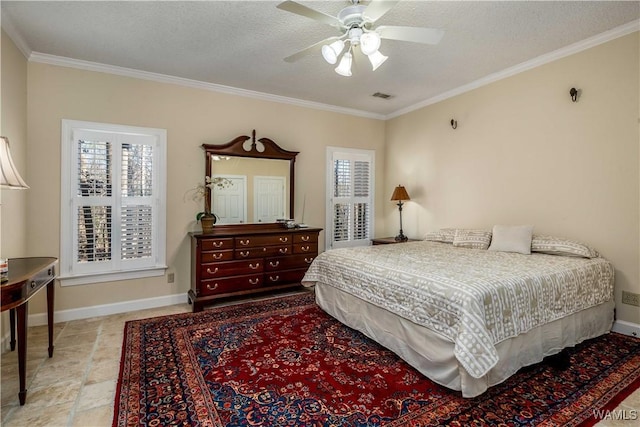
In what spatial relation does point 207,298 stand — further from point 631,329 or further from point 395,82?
point 631,329

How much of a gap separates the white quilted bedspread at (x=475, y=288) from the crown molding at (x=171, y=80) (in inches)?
100

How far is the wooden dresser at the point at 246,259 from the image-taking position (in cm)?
358

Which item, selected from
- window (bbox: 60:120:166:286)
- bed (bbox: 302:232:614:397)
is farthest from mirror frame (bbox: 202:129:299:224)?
bed (bbox: 302:232:614:397)

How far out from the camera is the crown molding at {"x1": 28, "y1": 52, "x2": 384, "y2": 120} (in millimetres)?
3268

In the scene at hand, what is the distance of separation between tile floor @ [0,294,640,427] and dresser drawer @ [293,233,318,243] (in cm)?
212

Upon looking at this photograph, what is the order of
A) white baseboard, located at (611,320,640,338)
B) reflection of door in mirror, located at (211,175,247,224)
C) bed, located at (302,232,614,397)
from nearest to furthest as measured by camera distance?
1. bed, located at (302,232,614,397)
2. white baseboard, located at (611,320,640,338)
3. reflection of door in mirror, located at (211,175,247,224)

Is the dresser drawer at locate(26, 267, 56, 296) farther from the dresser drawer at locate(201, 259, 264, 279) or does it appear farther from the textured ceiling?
the textured ceiling

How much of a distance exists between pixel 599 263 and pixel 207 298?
385 cm

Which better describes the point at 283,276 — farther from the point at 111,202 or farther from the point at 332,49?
the point at 332,49

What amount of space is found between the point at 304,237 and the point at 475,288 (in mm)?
2520

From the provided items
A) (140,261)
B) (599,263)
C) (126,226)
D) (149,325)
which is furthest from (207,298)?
(599,263)

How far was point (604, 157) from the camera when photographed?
9.75 feet

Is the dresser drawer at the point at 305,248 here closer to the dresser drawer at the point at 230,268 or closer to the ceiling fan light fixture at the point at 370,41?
the dresser drawer at the point at 230,268

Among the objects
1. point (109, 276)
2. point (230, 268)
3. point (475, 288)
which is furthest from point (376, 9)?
point (109, 276)
